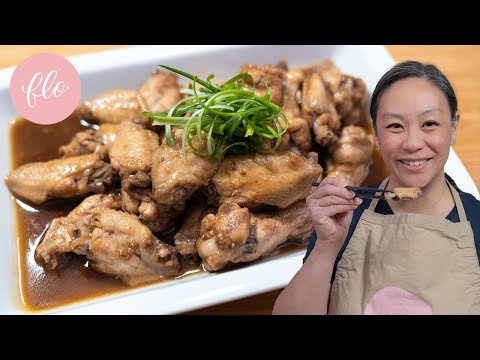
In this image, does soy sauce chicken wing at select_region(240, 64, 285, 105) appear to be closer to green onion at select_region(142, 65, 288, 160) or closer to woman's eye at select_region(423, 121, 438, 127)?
green onion at select_region(142, 65, 288, 160)

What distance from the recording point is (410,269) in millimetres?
1443

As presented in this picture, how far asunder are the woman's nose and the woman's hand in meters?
0.22

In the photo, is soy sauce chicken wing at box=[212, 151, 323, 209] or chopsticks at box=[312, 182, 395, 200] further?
soy sauce chicken wing at box=[212, 151, 323, 209]

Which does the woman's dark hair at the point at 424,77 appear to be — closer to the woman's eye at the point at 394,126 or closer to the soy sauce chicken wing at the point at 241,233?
the woman's eye at the point at 394,126

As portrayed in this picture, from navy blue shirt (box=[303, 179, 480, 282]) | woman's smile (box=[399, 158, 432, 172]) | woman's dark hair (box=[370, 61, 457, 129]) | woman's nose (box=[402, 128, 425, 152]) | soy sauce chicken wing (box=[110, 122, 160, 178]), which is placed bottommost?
soy sauce chicken wing (box=[110, 122, 160, 178])

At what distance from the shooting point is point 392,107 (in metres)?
1.44

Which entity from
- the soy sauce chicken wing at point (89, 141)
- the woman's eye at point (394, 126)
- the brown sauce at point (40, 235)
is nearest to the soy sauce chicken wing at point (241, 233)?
the brown sauce at point (40, 235)

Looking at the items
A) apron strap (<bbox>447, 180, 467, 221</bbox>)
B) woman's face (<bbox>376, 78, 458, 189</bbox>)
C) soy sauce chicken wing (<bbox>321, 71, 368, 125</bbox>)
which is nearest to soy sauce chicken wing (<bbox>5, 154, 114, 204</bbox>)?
soy sauce chicken wing (<bbox>321, 71, 368, 125</bbox>)

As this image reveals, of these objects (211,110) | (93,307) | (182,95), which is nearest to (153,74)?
(182,95)

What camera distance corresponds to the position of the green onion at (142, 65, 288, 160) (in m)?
2.21

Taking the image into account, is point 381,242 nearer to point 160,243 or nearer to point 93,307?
point 160,243

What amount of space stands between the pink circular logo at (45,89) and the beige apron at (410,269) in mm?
1772

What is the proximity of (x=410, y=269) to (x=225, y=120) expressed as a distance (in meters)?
1.12

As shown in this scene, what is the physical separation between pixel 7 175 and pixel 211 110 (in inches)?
52.0
